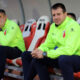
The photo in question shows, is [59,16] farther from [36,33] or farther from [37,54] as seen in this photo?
[36,33]

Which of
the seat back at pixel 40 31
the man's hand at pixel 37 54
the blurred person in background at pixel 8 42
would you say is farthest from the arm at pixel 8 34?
the man's hand at pixel 37 54

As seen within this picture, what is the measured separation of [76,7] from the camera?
4957 millimetres

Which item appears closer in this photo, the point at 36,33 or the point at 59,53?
the point at 59,53

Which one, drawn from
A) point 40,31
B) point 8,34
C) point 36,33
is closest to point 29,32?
point 36,33

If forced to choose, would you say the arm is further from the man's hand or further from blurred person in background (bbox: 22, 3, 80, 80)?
the man's hand

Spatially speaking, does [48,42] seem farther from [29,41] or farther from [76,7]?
[76,7]

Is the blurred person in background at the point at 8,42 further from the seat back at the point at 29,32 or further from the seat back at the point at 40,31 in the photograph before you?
the seat back at the point at 29,32

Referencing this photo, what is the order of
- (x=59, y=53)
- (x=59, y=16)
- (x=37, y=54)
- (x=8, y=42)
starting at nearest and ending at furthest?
(x=59, y=53) < (x=37, y=54) < (x=59, y=16) < (x=8, y=42)

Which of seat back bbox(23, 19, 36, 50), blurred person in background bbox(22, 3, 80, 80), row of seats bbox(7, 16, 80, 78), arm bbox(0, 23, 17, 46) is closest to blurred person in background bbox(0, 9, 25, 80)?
arm bbox(0, 23, 17, 46)

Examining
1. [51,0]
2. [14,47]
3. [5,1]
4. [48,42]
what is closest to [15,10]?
[5,1]

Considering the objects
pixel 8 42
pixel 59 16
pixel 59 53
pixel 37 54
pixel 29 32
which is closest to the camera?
pixel 59 53

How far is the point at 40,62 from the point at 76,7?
2.08m

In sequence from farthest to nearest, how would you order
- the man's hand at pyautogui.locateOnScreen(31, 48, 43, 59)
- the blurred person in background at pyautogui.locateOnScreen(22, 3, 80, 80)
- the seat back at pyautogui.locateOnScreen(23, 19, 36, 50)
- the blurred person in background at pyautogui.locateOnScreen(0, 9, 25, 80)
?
the seat back at pyautogui.locateOnScreen(23, 19, 36, 50), the blurred person in background at pyautogui.locateOnScreen(0, 9, 25, 80), the man's hand at pyautogui.locateOnScreen(31, 48, 43, 59), the blurred person in background at pyautogui.locateOnScreen(22, 3, 80, 80)

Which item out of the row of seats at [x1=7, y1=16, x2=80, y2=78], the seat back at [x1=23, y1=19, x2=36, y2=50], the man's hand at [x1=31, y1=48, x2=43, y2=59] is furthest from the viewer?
the seat back at [x1=23, y1=19, x2=36, y2=50]
